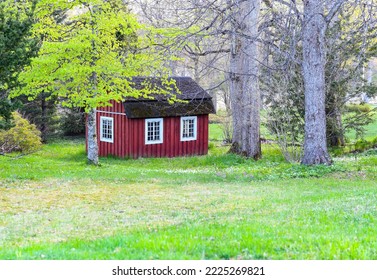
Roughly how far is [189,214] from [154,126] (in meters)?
19.3

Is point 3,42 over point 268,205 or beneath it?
over

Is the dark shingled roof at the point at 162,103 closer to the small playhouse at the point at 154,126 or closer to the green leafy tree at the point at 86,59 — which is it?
the small playhouse at the point at 154,126

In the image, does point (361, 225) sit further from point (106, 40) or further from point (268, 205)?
point (106, 40)

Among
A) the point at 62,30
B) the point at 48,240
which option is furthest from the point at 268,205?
the point at 62,30

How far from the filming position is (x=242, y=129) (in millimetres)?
25438

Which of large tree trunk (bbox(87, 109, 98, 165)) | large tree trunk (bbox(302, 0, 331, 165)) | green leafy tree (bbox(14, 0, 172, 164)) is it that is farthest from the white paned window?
large tree trunk (bbox(302, 0, 331, 165))

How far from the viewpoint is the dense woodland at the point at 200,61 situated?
53.3 ft

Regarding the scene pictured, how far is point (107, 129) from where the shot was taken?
29453mm

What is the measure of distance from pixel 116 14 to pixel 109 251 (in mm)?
15925

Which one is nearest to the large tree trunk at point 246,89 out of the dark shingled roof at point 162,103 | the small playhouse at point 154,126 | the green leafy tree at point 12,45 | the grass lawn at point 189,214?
the dark shingled roof at point 162,103

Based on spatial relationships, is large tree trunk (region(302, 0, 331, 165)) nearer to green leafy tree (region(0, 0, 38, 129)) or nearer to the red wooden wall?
green leafy tree (region(0, 0, 38, 129))

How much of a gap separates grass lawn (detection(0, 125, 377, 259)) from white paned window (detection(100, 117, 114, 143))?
363 inches

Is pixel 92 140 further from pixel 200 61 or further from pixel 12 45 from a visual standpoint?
pixel 12 45

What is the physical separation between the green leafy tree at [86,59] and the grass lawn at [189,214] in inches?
130
